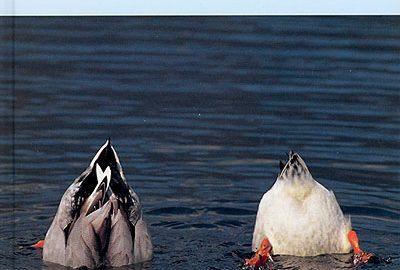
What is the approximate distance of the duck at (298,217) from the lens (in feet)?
28.7

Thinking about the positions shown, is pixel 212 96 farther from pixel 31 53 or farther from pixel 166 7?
pixel 166 7

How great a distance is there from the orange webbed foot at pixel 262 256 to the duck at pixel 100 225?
2.28 feet

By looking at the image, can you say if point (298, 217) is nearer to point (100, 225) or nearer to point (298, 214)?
point (298, 214)

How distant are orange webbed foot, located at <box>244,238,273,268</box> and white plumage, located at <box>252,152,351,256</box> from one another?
59 millimetres

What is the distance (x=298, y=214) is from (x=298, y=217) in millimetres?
20

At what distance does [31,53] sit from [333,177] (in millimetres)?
4222

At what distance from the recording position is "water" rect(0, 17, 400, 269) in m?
9.35

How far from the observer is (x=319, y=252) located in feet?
28.9

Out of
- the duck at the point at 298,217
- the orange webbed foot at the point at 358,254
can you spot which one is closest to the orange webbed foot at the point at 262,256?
the duck at the point at 298,217

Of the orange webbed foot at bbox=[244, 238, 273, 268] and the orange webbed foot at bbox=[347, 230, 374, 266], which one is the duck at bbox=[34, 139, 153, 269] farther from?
the orange webbed foot at bbox=[347, 230, 374, 266]

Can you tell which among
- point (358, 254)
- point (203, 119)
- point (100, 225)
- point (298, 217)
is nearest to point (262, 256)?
point (298, 217)

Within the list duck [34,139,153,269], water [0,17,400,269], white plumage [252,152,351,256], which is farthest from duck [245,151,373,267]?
duck [34,139,153,269]

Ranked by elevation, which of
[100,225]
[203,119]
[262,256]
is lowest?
[262,256]

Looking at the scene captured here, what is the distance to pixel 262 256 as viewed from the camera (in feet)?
28.4
